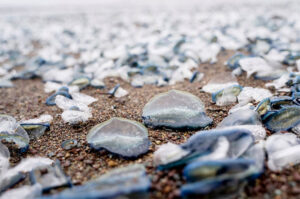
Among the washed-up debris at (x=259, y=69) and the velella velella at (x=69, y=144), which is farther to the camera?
the washed-up debris at (x=259, y=69)

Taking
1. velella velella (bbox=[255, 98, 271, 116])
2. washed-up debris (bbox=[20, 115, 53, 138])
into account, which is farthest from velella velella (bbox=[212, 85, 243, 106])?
washed-up debris (bbox=[20, 115, 53, 138])

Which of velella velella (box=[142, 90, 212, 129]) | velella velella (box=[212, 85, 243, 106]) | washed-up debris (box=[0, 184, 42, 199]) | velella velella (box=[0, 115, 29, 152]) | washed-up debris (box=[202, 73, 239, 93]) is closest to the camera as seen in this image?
washed-up debris (box=[0, 184, 42, 199])

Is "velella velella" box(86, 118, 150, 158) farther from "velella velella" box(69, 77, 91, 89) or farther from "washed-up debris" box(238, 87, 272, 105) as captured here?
"velella velella" box(69, 77, 91, 89)

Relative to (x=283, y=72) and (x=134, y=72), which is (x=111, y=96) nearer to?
(x=134, y=72)

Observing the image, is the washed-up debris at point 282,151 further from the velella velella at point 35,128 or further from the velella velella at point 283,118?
the velella velella at point 35,128

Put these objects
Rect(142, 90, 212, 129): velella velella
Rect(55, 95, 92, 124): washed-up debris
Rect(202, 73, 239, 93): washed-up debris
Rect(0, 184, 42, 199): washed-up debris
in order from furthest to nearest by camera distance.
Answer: Rect(202, 73, 239, 93): washed-up debris, Rect(55, 95, 92, 124): washed-up debris, Rect(142, 90, 212, 129): velella velella, Rect(0, 184, 42, 199): washed-up debris

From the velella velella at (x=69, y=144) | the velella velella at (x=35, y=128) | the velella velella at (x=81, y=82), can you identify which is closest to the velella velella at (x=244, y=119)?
the velella velella at (x=69, y=144)

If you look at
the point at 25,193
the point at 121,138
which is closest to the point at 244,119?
the point at 121,138
